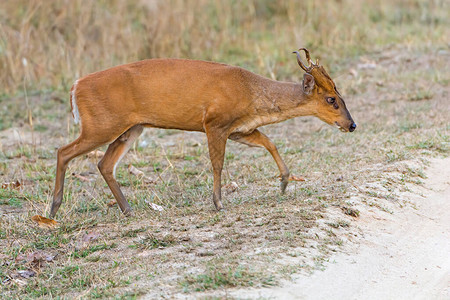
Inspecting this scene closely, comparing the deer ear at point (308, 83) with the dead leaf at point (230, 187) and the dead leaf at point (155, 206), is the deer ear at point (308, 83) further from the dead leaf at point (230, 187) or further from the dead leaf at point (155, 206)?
the dead leaf at point (155, 206)

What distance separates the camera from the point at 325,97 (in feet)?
22.0

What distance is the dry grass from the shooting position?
17.5 feet

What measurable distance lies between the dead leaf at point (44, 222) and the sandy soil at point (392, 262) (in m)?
2.31

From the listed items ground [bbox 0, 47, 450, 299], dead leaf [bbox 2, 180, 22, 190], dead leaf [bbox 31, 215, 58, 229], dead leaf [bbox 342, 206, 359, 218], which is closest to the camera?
ground [bbox 0, 47, 450, 299]

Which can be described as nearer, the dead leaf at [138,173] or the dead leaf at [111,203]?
the dead leaf at [111,203]

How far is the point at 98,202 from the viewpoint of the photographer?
282 inches

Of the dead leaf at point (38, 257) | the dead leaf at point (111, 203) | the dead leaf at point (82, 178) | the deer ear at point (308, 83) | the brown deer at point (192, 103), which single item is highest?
the deer ear at point (308, 83)

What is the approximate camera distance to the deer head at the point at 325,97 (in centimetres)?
666

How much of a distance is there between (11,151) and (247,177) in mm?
3154

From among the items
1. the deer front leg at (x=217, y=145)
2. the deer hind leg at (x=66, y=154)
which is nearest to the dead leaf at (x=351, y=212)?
the deer front leg at (x=217, y=145)

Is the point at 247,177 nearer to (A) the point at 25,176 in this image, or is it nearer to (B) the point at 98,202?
(B) the point at 98,202

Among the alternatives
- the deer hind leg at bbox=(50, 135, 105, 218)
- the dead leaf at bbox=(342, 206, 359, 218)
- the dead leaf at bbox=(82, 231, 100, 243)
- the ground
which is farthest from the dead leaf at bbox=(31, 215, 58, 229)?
the dead leaf at bbox=(342, 206, 359, 218)

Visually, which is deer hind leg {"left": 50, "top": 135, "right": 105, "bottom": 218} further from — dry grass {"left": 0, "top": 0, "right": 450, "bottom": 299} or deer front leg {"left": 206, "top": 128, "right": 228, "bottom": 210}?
deer front leg {"left": 206, "top": 128, "right": 228, "bottom": 210}

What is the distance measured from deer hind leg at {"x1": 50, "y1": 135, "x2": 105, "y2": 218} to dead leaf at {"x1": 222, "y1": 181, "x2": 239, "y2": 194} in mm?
1433
